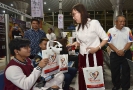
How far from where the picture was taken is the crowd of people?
1792mm

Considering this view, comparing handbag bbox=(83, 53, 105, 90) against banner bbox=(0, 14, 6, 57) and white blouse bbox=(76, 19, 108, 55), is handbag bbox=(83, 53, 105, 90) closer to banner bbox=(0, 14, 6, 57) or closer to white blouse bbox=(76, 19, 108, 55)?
white blouse bbox=(76, 19, 108, 55)

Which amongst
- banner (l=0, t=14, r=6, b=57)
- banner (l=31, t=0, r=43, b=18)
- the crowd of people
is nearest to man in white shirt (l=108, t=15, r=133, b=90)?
the crowd of people

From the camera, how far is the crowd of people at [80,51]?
179 centimetres

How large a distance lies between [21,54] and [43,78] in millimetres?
553

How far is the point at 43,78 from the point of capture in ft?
7.55

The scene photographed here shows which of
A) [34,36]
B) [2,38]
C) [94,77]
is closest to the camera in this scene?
[94,77]

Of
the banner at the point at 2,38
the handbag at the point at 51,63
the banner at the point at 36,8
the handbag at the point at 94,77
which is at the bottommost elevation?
the handbag at the point at 94,77

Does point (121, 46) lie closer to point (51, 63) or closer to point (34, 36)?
point (34, 36)

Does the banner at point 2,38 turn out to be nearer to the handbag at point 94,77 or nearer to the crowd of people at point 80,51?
the crowd of people at point 80,51

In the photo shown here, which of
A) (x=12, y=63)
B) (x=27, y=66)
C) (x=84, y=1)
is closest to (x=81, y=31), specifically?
(x=27, y=66)

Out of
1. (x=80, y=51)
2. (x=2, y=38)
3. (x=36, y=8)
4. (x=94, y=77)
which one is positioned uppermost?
(x=36, y=8)

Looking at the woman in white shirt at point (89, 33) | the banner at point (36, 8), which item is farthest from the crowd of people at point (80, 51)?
the banner at point (36, 8)

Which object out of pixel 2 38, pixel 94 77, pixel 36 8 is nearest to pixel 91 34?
pixel 94 77

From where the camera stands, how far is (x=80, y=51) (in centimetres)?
261
